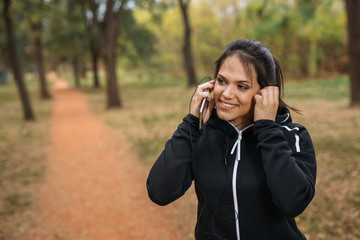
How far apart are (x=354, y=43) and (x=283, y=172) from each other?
9.80m

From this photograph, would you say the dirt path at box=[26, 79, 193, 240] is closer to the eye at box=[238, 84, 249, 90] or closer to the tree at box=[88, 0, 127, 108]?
the eye at box=[238, 84, 249, 90]

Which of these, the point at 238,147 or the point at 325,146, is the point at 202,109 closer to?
the point at 238,147

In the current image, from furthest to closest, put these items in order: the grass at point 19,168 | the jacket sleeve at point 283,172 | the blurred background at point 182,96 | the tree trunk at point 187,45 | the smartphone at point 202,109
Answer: the tree trunk at point 187,45, the blurred background at point 182,96, the grass at point 19,168, the smartphone at point 202,109, the jacket sleeve at point 283,172

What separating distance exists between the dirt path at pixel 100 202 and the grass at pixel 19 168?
257 mm

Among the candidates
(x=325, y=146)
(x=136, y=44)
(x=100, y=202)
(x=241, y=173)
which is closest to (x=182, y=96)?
(x=136, y=44)

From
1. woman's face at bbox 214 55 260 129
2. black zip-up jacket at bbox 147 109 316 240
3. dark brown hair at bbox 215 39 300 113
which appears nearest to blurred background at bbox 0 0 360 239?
dark brown hair at bbox 215 39 300 113

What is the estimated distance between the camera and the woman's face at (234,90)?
168cm

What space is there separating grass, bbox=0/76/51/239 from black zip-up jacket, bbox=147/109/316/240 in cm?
370

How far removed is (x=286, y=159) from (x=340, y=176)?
4.47 metres

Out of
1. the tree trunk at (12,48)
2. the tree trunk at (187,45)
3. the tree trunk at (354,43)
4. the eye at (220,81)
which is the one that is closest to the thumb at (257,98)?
the eye at (220,81)

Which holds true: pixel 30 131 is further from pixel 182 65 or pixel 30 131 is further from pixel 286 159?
pixel 182 65

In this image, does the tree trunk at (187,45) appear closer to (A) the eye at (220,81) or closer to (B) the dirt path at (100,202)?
(B) the dirt path at (100,202)

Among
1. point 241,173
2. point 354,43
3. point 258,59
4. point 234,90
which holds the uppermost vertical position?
point 354,43

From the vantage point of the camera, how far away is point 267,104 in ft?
5.24
